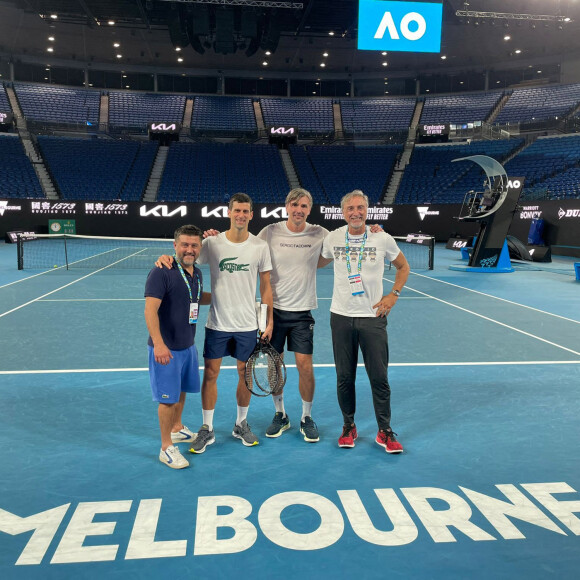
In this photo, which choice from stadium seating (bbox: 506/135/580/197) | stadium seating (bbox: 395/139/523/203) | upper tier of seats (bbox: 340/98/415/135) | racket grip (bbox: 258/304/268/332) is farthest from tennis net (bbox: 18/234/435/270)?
upper tier of seats (bbox: 340/98/415/135)

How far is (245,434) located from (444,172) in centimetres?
3747

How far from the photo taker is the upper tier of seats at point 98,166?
36.4 m

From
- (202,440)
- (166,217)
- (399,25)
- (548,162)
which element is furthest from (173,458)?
(548,162)

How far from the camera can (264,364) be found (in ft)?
15.8

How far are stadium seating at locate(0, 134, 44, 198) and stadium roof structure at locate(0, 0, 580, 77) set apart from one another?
8468 millimetres

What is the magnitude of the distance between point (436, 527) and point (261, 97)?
4906 cm

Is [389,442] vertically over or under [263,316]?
under

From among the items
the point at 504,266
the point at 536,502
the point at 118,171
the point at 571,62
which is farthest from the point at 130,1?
the point at 536,502

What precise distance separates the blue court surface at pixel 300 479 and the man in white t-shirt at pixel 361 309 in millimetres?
404

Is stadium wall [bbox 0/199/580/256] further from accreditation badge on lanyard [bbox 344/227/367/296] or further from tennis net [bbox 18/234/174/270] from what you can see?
accreditation badge on lanyard [bbox 344/227/367/296]

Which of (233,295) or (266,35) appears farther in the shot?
(266,35)

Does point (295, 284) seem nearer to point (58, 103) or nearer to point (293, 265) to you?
point (293, 265)

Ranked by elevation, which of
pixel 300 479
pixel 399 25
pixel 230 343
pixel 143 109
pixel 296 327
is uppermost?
pixel 399 25

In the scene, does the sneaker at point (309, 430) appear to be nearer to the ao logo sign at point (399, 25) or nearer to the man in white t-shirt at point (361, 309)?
the man in white t-shirt at point (361, 309)
